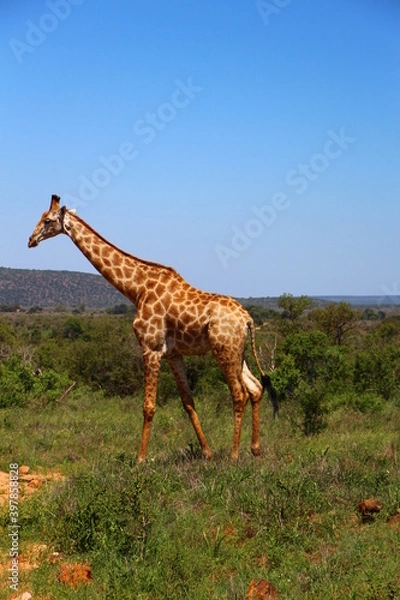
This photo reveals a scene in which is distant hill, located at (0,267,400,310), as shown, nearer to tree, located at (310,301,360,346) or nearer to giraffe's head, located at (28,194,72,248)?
tree, located at (310,301,360,346)

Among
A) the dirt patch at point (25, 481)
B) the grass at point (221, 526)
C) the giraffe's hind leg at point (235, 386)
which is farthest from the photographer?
the giraffe's hind leg at point (235, 386)

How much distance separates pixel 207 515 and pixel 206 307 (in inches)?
97.8

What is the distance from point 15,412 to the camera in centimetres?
1177

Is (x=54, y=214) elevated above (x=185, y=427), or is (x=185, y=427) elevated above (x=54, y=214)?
(x=54, y=214)

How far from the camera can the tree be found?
24.2 m

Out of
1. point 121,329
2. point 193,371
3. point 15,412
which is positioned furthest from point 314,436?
point 121,329

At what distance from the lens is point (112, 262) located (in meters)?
8.23

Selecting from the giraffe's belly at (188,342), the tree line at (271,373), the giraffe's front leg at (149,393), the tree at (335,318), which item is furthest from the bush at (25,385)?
the tree at (335,318)

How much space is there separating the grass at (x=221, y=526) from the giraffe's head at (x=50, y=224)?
8.50 ft

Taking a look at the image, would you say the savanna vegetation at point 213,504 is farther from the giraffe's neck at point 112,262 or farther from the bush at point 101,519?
the giraffe's neck at point 112,262

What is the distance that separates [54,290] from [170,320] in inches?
2903

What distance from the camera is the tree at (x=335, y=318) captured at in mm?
24250

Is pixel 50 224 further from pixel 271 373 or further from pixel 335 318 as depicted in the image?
pixel 335 318

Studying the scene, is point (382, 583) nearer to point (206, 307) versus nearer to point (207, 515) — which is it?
point (207, 515)
